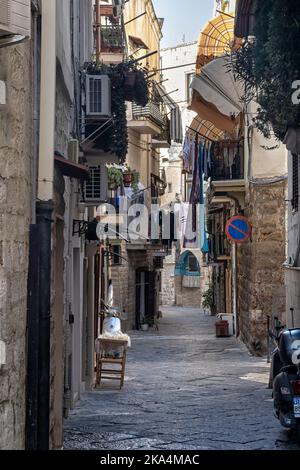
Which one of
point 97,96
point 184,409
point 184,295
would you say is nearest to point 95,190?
point 97,96

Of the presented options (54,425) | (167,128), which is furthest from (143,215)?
(54,425)

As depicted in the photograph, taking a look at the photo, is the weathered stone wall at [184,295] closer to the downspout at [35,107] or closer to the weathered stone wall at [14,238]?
the downspout at [35,107]

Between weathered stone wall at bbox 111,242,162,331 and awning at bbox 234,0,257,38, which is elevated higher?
awning at bbox 234,0,257,38

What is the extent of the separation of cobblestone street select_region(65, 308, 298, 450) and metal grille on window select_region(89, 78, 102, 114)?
4.42 meters

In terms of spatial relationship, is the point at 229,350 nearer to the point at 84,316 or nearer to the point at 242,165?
the point at 242,165

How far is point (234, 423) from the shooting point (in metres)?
10.5

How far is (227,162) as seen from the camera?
23219mm

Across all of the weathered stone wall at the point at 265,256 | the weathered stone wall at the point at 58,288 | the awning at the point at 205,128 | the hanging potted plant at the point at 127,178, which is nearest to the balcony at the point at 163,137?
the awning at the point at 205,128

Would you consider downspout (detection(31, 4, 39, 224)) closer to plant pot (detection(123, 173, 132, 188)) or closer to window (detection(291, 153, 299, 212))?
window (detection(291, 153, 299, 212))

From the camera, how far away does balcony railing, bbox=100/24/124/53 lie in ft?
66.3

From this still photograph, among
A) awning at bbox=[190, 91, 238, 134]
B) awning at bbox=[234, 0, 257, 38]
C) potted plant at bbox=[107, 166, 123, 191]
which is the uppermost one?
awning at bbox=[190, 91, 238, 134]

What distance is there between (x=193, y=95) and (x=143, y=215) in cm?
→ 1235

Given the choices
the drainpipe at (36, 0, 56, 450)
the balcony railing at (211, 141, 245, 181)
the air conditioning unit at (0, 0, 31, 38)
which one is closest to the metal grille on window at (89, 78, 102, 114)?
the drainpipe at (36, 0, 56, 450)

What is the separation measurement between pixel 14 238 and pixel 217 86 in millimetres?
13198
